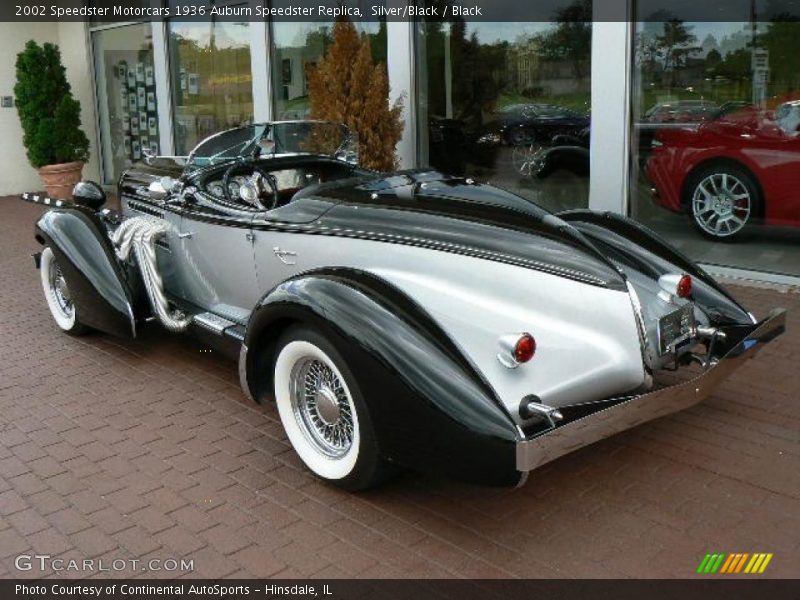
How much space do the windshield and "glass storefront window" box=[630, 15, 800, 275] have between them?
10.7 ft

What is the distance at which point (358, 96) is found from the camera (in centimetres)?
842

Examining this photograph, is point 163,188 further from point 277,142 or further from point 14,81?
point 14,81

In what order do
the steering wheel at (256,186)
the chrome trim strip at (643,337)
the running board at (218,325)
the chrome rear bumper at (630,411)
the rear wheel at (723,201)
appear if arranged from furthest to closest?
the rear wheel at (723,201) → the steering wheel at (256,186) → the running board at (218,325) → the chrome trim strip at (643,337) → the chrome rear bumper at (630,411)

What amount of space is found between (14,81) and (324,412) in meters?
14.1

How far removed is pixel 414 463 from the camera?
9.72ft

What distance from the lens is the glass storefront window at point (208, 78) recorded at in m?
11.6

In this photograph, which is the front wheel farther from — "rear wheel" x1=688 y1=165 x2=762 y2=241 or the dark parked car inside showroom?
the dark parked car inside showroom

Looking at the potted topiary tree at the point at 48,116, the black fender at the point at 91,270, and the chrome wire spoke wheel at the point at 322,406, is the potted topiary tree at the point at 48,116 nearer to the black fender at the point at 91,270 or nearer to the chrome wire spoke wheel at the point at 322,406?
the black fender at the point at 91,270

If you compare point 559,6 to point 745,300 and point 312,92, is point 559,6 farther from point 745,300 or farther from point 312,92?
point 745,300

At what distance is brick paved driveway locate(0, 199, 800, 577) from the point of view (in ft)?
9.83

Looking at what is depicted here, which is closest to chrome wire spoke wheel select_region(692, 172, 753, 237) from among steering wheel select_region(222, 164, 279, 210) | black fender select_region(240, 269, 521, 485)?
steering wheel select_region(222, 164, 279, 210)

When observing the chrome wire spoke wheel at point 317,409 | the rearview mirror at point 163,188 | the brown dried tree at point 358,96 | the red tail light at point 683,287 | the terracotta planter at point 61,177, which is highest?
the brown dried tree at point 358,96

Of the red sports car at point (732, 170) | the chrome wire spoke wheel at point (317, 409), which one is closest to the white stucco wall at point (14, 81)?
the red sports car at point (732, 170)

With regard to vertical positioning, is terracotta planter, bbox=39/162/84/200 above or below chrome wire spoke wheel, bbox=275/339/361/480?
above
